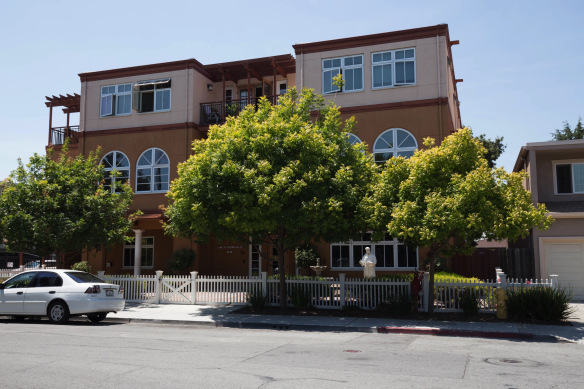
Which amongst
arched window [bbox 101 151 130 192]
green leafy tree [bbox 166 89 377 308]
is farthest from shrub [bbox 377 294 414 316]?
arched window [bbox 101 151 130 192]

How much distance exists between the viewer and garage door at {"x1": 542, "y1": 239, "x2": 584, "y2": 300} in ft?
61.4

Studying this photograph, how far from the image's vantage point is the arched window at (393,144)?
21.6 m

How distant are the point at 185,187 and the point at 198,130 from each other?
10517 millimetres

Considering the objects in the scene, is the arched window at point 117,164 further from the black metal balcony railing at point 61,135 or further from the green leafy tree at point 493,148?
the green leafy tree at point 493,148

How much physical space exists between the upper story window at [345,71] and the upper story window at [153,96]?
7.70 m

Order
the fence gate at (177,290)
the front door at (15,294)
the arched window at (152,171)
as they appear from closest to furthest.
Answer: the front door at (15,294)
the fence gate at (177,290)
the arched window at (152,171)

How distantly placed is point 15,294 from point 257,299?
21.8ft

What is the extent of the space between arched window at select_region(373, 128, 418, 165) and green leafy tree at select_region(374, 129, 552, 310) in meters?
7.13

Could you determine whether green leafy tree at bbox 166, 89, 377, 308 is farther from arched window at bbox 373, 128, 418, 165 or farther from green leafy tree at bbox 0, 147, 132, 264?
arched window at bbox 373, 128, 418, 165

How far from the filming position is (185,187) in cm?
1496

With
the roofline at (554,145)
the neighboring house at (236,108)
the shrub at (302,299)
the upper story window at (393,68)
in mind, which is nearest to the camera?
the shrub at (302,299)

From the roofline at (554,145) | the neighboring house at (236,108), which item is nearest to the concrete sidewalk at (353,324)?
the roofline at (554,145)

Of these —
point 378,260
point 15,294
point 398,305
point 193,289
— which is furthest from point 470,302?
point 15,294

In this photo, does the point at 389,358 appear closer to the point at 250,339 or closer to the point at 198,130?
the point at 250,339
